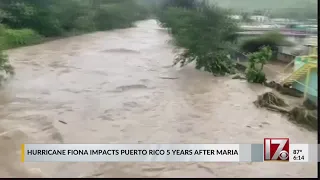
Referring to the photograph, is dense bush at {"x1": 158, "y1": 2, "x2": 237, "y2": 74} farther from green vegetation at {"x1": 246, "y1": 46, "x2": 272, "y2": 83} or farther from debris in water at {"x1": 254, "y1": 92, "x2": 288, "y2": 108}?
debris in water at {"x1": 254, "y1": 92, "x2": 288, "y2": 108}

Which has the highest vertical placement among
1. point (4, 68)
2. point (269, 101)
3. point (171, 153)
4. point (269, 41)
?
point (269, 41)

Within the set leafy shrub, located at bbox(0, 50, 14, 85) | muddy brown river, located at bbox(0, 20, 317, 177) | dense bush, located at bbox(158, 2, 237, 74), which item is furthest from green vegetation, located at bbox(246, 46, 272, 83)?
leafy shrub, located at bbox(0, 50, 14, 85)

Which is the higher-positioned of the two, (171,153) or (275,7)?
(275,7)

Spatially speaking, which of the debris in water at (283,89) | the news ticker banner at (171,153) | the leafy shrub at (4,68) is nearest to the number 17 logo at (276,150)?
the news ticker banner at (171,153)

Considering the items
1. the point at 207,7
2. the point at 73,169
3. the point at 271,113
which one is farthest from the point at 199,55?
the point at 73,169

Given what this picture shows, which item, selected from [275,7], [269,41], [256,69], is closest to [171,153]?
[275,7]

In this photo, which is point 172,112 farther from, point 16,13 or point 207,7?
point 16,13

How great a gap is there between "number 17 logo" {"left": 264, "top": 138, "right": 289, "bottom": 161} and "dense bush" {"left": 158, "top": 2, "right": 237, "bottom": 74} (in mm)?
2437

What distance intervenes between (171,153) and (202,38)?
2.93 meters

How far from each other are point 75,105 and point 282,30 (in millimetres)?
1444

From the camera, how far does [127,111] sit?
2.44m

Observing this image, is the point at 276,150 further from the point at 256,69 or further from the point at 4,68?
the point at 4,68

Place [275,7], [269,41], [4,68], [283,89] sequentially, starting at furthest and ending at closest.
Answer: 1. [4,68]
2. [283,89]
3. [269,41]
4. [275,7]

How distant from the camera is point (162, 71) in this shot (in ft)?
13.3
